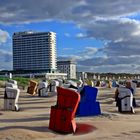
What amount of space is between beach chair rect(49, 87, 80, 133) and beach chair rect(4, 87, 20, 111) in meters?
7.30

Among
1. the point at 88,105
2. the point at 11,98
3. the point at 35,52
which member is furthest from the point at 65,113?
the point at 35,52

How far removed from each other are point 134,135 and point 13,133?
321 centimetres

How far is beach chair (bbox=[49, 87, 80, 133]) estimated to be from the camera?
44.1 ft

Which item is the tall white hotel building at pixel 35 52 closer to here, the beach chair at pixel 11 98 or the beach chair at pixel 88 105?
the beach chair at pixel 11 98

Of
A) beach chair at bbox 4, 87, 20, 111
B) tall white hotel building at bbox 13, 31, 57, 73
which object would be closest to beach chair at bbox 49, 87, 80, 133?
beach chair at bbox 4, 87, 20, 111

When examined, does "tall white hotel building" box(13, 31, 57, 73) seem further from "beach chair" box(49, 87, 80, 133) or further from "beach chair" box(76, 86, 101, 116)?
"beach chair" box(49, 87, 80, 133)

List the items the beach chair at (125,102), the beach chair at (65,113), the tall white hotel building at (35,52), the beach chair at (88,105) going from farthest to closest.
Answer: the tall white hotel building at (35,52) < the beach chair at (125,102) < the beach chair at (88,105) < the beach chair at (65,113)

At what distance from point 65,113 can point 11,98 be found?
779 centimetres

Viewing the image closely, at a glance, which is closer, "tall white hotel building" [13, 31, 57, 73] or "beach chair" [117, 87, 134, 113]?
"beach chair" [117, 87, 134, 113]

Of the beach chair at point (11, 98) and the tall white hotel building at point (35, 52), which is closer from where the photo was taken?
the beach chair at point (11, 98)

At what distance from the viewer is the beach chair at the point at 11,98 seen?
20.9m

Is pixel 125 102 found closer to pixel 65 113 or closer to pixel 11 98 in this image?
pixel 11 98

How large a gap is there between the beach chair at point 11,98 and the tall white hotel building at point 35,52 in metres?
125

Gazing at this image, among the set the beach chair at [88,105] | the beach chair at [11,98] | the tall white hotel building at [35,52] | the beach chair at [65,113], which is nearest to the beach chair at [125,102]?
the beach chair at [88,105]
